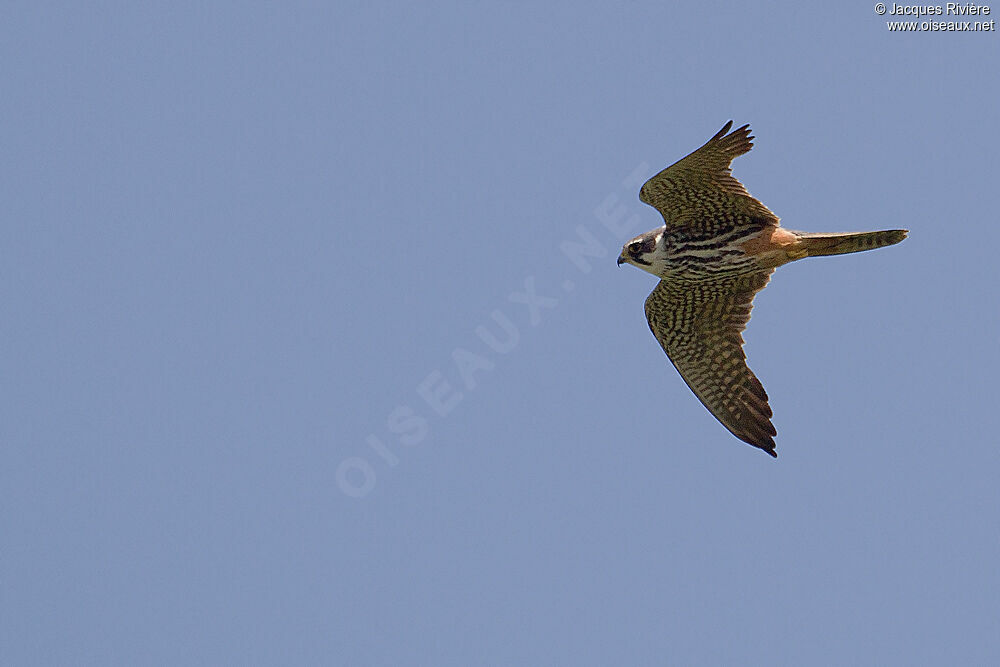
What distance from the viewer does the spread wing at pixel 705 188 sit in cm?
974

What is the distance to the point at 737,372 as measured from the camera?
10.9 m

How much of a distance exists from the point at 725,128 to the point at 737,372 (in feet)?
7.52

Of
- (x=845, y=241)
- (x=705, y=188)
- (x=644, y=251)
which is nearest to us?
A: (x=845, y=241)

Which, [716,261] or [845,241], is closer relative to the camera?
[845,241]

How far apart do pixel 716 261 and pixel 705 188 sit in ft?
2.18

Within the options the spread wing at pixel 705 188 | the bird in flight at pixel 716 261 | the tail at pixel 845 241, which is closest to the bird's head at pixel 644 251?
the bird in flight at pixel 716 261

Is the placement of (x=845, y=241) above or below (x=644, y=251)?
below

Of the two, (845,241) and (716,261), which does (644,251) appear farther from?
(845,241)

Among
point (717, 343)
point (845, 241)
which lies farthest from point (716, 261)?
point (845, 241)

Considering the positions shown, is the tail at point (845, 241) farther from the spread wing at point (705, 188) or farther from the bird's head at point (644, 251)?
the bird's head at point (644, 251)

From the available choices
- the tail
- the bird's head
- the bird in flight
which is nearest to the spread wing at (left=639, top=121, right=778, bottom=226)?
the bird in flight

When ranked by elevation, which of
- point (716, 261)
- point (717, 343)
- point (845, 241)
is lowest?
point (845, 241)

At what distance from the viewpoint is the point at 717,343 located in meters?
11.0

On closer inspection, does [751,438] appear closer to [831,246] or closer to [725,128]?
[831,246]
